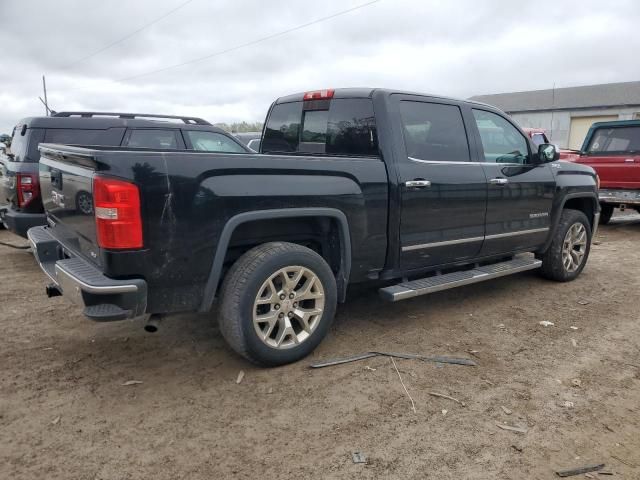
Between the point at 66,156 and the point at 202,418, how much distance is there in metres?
1.84

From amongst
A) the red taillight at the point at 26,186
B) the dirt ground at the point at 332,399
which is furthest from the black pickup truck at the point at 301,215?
the red taillight at the point at 26,186

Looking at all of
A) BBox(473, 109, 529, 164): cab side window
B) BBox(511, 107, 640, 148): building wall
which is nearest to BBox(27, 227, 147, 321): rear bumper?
BBox(473, 109, 529, 164): cab side window

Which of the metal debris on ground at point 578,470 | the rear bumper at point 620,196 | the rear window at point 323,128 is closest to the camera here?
the metal debris on ground at point 578,470

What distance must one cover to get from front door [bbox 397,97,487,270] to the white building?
2823 centimetres

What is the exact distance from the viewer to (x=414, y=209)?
4.03 meters

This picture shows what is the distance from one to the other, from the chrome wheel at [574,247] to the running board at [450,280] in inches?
26.2

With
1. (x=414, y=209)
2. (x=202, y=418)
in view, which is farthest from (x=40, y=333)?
(x=414, y=209)

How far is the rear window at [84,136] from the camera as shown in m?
6.29

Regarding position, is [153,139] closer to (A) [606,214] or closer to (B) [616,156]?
(B) [616,156]

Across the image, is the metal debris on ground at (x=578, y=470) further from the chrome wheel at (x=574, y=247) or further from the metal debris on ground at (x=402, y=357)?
the chrome wheel at (x=574, y=247)

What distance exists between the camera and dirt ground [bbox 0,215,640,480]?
8.36 feet

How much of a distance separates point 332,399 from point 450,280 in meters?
1.74

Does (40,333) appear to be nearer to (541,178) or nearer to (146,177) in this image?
(146,177)

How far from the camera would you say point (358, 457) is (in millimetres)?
2580
